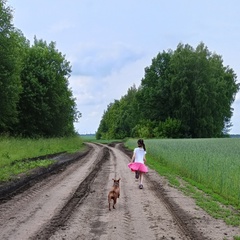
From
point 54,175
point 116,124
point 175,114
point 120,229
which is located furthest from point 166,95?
point 120,229

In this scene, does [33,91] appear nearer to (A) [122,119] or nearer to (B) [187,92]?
(B) [187,92]

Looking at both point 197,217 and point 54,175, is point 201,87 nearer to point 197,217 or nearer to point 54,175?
point 54,175

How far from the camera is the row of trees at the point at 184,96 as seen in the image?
70.7m

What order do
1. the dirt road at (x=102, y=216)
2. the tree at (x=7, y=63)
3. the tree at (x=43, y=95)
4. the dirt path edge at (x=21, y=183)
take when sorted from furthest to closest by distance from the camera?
the tree at (x=43, y=95) < the tree at (x=7, y=63) < the dirt path edge at (x=21, y=183) < the dirt road at (x=102, y=216)

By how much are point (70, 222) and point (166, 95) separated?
220 feet

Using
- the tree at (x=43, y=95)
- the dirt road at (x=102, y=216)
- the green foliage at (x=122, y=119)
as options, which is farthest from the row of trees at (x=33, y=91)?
the green foliage at (x=122, y=119)

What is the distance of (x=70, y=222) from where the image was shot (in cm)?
836

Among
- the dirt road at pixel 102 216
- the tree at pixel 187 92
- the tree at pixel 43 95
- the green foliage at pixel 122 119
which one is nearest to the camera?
the dirt road at pixel 102 216

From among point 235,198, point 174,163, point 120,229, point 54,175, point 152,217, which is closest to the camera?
point 120,229

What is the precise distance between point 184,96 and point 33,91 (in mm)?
31379

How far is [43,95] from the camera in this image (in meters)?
50.6

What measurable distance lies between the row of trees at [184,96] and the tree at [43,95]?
77.3ft

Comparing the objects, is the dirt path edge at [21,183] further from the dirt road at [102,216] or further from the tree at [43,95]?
the tree at [43,95]

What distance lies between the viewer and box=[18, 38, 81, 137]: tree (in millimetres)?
49625
